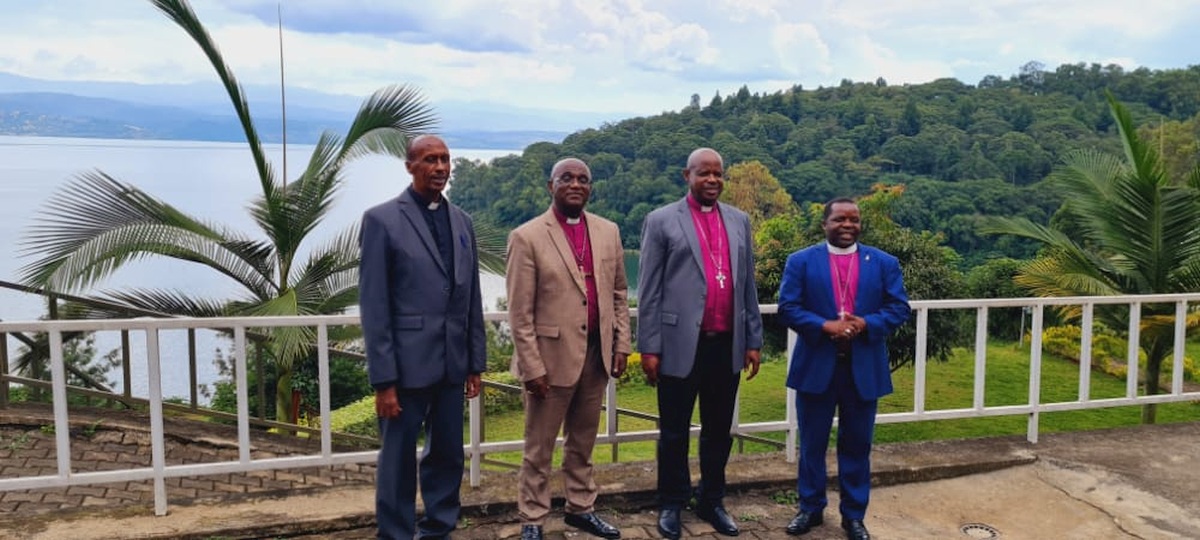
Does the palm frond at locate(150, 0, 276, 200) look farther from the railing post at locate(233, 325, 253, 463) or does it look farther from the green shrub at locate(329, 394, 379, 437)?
the green shrub at locate(329, 394, 379, 437)

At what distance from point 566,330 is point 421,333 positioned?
0.57 metres

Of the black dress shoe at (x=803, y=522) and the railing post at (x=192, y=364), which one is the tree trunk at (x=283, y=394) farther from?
the black dress shoe at (x=803, y=522)

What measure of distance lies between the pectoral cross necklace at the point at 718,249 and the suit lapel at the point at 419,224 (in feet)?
3.62

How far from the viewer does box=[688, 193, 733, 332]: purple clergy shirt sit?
3.52 m

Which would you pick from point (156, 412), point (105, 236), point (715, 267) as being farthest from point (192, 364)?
point (715, 267)

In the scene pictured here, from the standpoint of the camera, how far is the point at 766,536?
371 cm

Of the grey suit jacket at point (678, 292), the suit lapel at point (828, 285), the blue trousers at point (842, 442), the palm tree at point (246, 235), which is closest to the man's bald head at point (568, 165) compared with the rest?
the grey suit jacket at point (678, 292)

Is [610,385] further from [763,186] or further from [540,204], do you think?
[763,186]

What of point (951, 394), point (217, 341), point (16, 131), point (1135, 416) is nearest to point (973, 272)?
point (951, 394)

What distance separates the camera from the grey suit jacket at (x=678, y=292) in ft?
11.4

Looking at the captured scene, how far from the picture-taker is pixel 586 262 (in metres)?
3.44

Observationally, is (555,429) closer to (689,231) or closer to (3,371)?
→ (689,231)

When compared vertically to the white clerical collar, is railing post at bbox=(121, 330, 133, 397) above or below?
below

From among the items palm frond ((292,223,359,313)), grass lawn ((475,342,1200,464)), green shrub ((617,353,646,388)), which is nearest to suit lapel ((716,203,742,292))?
palm frond ((292,223,359,313))
